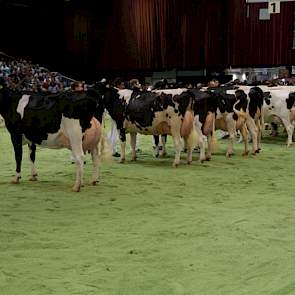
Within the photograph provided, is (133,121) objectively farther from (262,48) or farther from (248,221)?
(262,48)

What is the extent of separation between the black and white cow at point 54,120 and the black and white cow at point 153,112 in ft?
6.83

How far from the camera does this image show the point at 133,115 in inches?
384

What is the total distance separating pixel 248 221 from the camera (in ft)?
18.9

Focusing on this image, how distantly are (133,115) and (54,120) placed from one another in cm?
263

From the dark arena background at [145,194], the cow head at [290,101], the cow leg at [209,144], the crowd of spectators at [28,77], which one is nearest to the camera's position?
the dark arena background at [145,194]

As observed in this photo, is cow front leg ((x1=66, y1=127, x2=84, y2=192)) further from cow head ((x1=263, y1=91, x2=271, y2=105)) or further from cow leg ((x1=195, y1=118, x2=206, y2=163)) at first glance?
cow head ((x1=263, y1=91, x2=271, y2=105))

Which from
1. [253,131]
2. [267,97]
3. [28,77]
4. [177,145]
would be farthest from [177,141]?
[28,77]

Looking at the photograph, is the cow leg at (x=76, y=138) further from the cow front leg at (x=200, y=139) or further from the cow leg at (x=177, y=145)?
the cow front leg at (x=200, y=139)

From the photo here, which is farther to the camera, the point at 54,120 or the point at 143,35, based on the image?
the point at 143,35

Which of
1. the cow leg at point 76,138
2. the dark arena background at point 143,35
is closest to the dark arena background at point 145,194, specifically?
the cow leg at point 76,138

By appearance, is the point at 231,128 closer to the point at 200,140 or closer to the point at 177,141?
the point at 200,140

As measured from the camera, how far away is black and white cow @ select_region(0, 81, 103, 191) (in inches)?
283

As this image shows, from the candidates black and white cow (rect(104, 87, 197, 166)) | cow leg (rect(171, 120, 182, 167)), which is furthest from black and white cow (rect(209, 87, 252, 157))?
cow leg (rect(171, 120, 182, 167))

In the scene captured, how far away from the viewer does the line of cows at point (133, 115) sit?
726 centimetres
